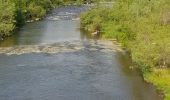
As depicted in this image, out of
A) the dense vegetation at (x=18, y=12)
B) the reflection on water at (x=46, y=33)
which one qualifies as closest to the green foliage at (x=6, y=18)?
the dense vegetation at (x=18, y=12)

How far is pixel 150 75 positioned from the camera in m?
36.0

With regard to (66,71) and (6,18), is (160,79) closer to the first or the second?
(66,71)

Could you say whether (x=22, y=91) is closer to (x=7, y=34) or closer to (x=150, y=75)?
(x=150, y=75)

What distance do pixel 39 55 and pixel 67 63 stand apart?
4.92 metres

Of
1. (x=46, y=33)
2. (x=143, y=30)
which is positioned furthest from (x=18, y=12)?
(x=143, y=30)

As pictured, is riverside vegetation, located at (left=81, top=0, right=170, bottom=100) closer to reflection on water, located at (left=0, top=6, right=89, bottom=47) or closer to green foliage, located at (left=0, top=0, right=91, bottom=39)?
reflection on water, located at (left=0, top=6, right=89, bottom=47)

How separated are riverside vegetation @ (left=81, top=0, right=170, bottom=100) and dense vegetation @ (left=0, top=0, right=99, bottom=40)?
1092 cm

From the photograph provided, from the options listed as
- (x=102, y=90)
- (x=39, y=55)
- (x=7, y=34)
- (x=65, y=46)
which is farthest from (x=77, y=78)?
(x=7, y=34)

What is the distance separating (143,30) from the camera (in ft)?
153

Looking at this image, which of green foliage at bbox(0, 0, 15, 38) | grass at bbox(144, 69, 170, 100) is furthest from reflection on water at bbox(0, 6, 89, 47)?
grass at bbox(144, 69, 170, 100)

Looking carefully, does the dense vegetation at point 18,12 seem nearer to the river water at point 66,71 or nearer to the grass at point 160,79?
the river water at point 66,71

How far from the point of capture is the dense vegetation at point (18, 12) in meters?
57.8

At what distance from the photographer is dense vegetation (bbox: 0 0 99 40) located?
190ft

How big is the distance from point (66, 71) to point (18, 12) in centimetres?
3153
